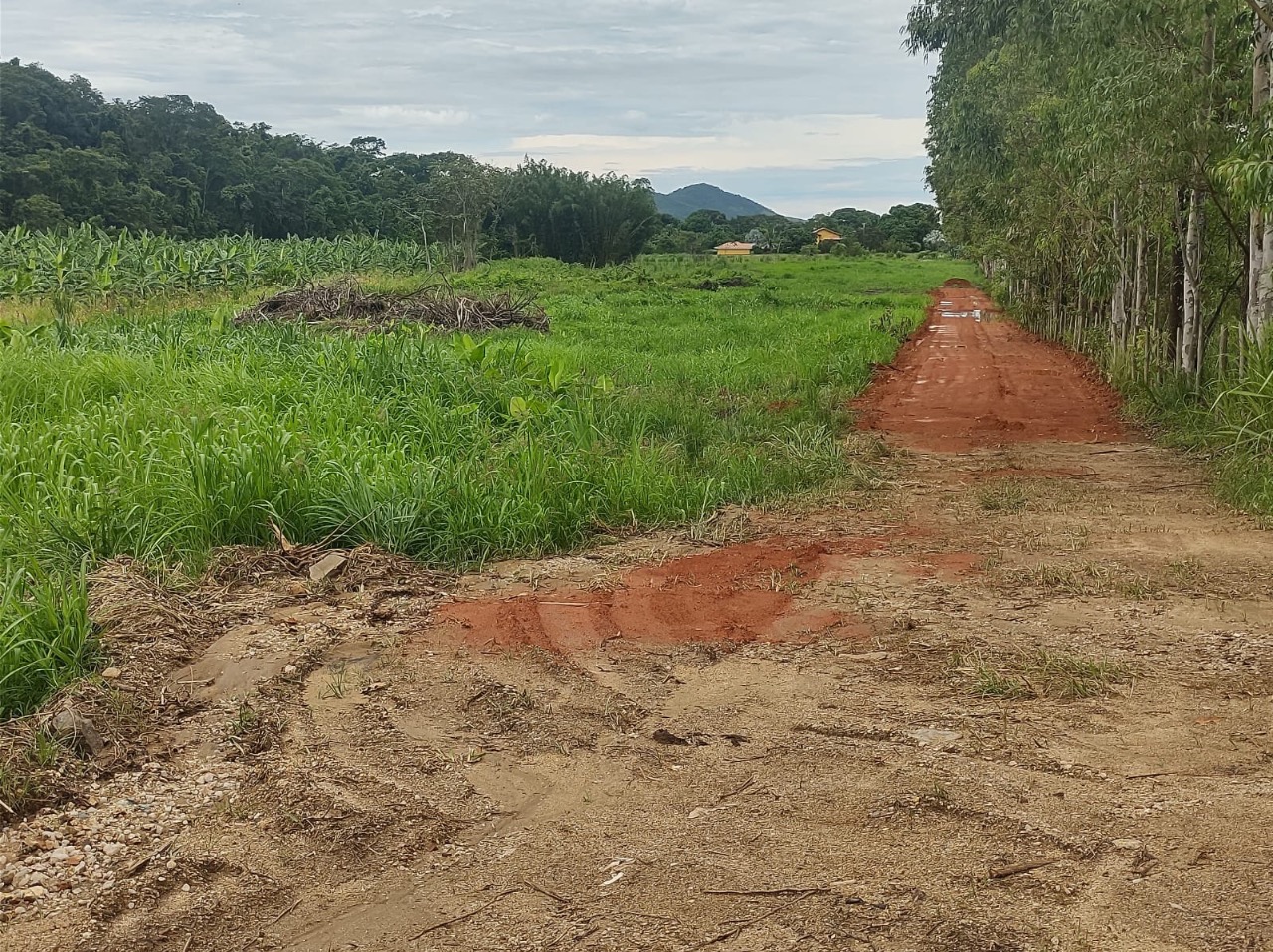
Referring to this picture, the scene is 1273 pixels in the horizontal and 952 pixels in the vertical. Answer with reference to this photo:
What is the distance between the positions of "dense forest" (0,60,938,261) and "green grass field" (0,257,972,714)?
Result: 3800 cm

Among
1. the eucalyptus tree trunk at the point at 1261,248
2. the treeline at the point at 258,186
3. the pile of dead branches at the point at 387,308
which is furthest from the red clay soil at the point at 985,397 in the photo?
the treeline at the point at 258,186

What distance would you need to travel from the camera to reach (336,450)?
23.4 feet

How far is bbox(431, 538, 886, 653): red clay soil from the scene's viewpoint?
5141 millimetres

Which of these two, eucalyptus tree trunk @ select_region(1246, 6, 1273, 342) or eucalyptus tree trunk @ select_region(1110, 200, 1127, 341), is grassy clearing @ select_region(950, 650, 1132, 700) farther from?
eucalyptus tree trunk @ select_region(1110, 200, 1127, 341)

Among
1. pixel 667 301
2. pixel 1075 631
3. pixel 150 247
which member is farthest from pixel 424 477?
pixel 150 247

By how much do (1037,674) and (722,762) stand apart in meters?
1.54

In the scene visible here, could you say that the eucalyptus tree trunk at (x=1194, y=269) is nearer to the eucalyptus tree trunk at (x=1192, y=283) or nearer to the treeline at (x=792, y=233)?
the eucalyptus tree trunk at (x=1192, y=283)

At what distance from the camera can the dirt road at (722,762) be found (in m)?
2.88

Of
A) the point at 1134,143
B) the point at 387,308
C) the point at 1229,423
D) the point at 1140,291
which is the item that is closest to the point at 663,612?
the point at 1229,423

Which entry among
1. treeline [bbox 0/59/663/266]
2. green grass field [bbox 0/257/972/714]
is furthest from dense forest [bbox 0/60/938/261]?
green grass field [bbox 0/257/972/714]

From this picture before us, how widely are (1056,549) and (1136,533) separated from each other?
0.71m

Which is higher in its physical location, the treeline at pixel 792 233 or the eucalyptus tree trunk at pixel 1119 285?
the treeline at pixel 792 233

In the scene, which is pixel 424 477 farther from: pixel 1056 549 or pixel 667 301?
pixel 667 301

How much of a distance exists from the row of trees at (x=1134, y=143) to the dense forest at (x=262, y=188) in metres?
32.4
